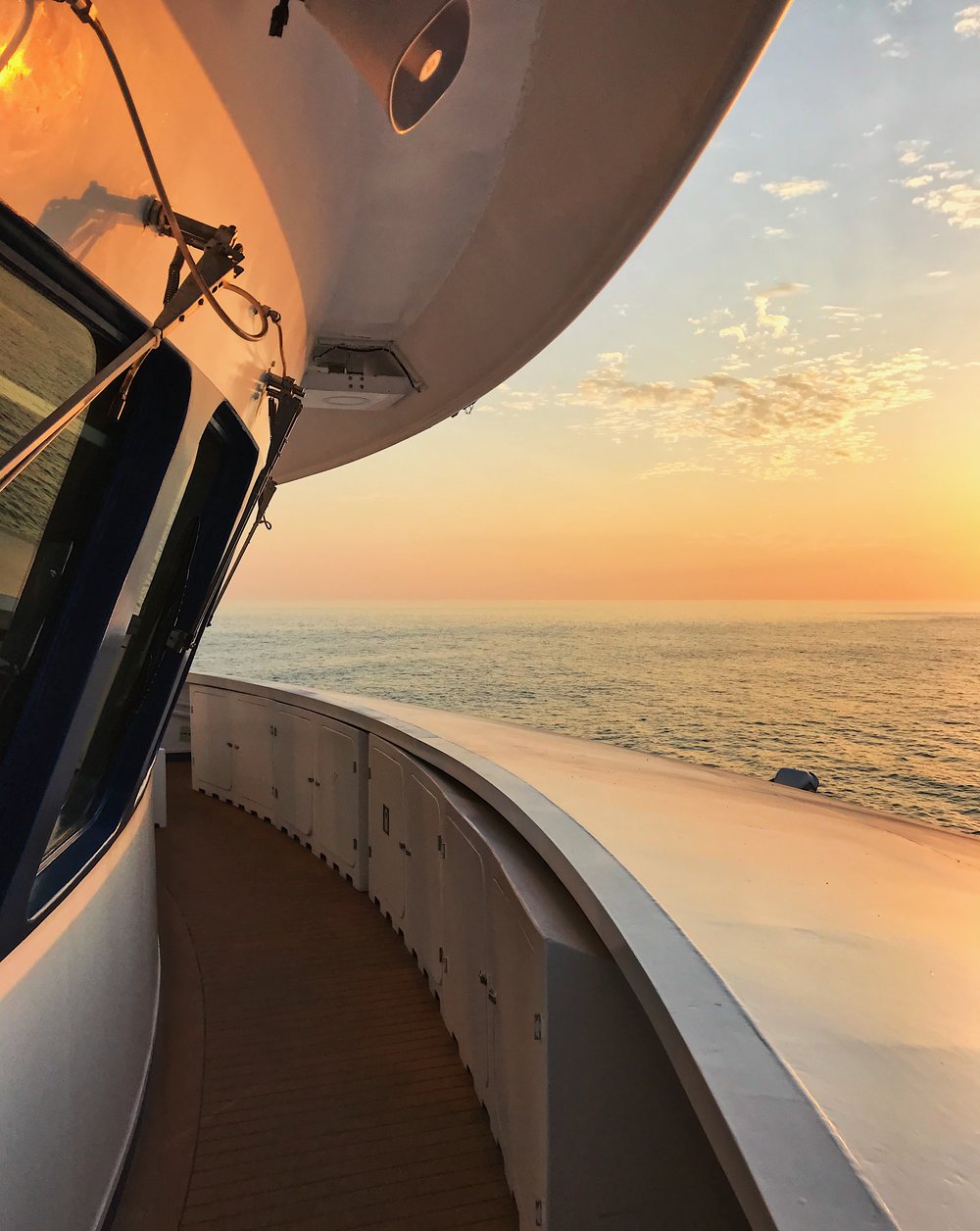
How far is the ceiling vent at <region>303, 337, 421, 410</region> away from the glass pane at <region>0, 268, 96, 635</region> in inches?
118

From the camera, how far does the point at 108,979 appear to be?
96.3 inches

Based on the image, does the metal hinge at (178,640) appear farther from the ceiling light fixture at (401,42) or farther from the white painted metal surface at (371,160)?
the ceiling light fixture at (401,42)

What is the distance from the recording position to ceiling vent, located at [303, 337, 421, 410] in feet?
14.3

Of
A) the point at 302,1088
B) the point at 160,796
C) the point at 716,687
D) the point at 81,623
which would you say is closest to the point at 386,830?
the point at 302,1088

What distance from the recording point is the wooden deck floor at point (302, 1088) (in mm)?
2412

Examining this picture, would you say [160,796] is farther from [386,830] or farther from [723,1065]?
[723,1065]

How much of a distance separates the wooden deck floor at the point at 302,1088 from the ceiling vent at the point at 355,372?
2.83m

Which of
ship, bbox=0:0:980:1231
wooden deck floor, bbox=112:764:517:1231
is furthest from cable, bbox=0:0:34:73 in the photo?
wooden deck floor, bbox=112:764:517:1231

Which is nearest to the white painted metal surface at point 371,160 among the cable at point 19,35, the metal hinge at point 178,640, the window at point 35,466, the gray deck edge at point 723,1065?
the cable at point 19,35

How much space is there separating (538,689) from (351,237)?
6508 cm

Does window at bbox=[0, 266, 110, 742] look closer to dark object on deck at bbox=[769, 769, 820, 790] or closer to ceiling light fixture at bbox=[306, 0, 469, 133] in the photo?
ceiling light fixture at bbox=[306, 0, 469, 133]

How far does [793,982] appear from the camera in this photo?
200 centimetres

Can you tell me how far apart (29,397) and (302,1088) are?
268 centimetres

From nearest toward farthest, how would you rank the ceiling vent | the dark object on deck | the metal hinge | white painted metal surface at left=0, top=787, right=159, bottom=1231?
1. white painted metal surface at left=0, top=787, right=159, bottom=1231
2. the metal hinge
3. the ceiling vent
4. the dark object on deck
